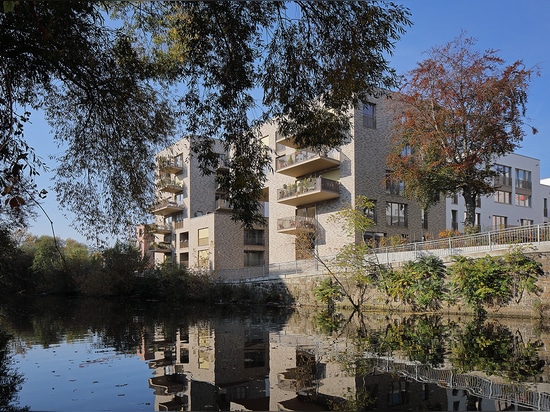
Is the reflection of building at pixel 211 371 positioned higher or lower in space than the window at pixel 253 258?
lower

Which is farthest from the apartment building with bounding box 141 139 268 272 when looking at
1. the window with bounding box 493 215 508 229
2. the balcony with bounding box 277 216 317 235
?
the window with bounding box 493 215 508 229

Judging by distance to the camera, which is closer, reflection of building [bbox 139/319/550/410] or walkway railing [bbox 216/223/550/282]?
reflection of building [bbox 139/319/550/410]

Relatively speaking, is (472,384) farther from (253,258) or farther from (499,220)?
(499,220)

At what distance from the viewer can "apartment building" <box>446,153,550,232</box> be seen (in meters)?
46.1

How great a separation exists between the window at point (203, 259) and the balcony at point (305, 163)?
11959mm

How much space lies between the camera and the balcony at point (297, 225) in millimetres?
33875

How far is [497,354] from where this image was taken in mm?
11086

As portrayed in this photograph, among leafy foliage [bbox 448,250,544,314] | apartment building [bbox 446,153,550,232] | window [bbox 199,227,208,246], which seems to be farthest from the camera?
apartment building [bbox 446,153,550,232]

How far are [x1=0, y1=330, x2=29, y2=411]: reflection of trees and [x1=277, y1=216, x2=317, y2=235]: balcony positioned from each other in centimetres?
2270

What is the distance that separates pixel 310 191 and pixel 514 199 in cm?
2779

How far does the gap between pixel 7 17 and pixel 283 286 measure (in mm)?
25230

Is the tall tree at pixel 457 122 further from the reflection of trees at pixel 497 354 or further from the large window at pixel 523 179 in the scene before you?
the large window at pixel 523 179

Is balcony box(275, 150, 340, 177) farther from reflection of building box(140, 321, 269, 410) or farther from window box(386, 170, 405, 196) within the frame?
reflection of building box(140, 321, 269, 410)

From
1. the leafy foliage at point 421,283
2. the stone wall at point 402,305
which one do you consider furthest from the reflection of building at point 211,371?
the stone wall at point 402,305
